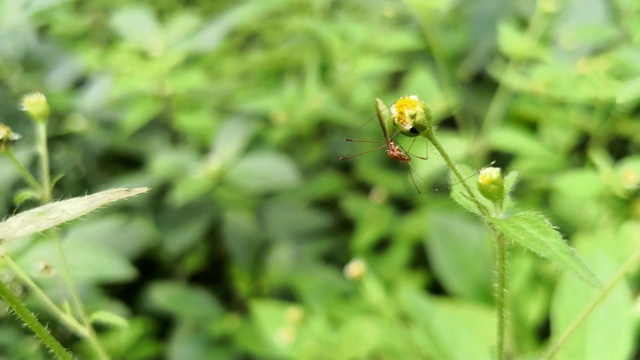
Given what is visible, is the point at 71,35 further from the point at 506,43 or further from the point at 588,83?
the point at 588,83

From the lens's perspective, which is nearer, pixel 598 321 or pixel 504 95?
pixel 598 321

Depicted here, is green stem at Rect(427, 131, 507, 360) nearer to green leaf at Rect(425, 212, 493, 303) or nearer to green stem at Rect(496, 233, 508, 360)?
green stem at Rect(496, 233, 508, 360)

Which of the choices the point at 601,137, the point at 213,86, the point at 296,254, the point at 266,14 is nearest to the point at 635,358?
the point at 601,137

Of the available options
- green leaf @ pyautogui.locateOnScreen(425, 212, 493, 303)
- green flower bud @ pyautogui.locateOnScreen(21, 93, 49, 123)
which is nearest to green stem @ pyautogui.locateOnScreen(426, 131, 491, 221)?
green flower bud @ pyautogui.locateOnScreen(21, 93, 49, 123)

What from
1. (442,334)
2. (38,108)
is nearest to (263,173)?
(442,334)

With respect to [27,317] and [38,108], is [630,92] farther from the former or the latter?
[38,108]

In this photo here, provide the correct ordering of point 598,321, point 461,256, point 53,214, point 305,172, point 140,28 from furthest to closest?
point 305,172 < point 140,28 < point 461,256 < point 598,321 < point 53,214
